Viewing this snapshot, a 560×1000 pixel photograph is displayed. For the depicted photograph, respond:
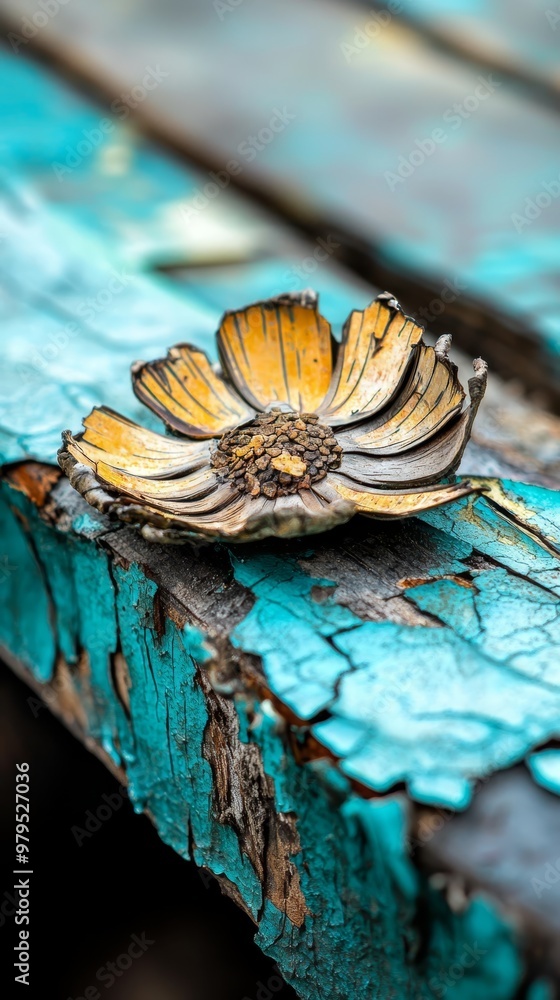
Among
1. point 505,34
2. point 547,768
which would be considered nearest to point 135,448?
point 547,768

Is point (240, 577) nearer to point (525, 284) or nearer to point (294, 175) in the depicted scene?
point (525, 284)

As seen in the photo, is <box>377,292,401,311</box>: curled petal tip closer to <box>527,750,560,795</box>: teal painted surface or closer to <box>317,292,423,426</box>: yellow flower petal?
<box>317,292,423,426</box>: yellow flower petal

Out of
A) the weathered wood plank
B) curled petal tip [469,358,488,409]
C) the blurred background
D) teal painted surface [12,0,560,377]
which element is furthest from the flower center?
the weathered wood plank

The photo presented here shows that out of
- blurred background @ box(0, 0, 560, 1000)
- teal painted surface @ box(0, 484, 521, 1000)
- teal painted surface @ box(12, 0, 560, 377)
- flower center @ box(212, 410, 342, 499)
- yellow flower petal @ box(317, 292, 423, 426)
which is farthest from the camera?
teal painted surface @ box(12, 0, 560, 377)

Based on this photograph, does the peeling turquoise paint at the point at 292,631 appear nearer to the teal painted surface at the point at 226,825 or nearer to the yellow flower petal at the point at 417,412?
the teal painted surface at the point at 226,825

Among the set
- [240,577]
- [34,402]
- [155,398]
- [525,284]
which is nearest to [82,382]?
[34,402]
